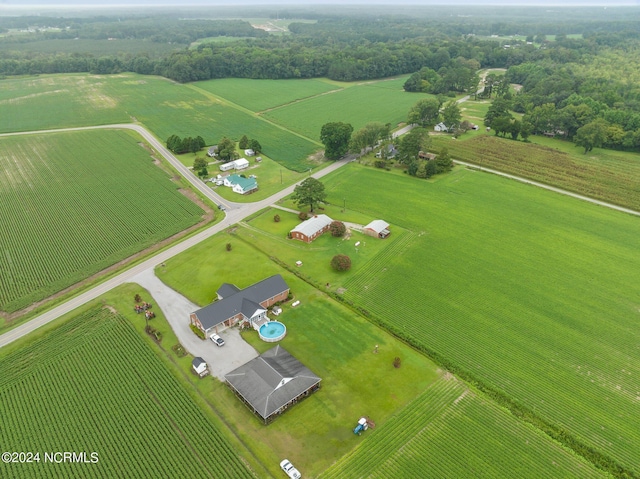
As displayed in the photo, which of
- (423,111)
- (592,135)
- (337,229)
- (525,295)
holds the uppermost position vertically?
(592,135)

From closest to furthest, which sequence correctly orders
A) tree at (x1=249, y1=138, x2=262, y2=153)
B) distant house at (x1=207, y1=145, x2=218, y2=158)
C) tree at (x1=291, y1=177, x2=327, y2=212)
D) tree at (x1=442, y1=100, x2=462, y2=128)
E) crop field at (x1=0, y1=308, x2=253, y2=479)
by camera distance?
crop field at (x1=0, y1=308, x2=253, y2=479)
tree at (x1=291, y1=177, x2=327, y2=212)
distant house at (x1=207, y1=145, x2=218, y2=158)
tree at (x1=249, y1=138, x2=262, y2=153)
tree at (x1=442, y1=100, x2=462, y2=128)

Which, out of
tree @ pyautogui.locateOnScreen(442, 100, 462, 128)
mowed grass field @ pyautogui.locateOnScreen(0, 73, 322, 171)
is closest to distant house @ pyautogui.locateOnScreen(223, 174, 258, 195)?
mowed grass field @ pyautogui.locateOnScreen(0, 73, 322, 171)

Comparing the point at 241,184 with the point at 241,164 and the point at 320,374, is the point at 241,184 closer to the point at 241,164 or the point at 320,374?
the point at 241,164

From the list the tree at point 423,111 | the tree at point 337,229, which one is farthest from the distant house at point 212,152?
the tree at point 423,111

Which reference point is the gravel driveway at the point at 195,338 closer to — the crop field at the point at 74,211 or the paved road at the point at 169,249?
the paved road at the point at 169,249

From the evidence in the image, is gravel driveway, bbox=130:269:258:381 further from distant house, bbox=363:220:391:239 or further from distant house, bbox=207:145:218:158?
→ distant house, bbox=207:145:218:158

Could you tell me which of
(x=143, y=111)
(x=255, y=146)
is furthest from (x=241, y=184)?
(x=143, y=111)

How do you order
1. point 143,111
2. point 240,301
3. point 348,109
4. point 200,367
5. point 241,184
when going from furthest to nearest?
point 348,109, point 143,111, point 241,184, point 240,301, point 200,367

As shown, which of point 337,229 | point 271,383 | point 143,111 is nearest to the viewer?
point 271,383
